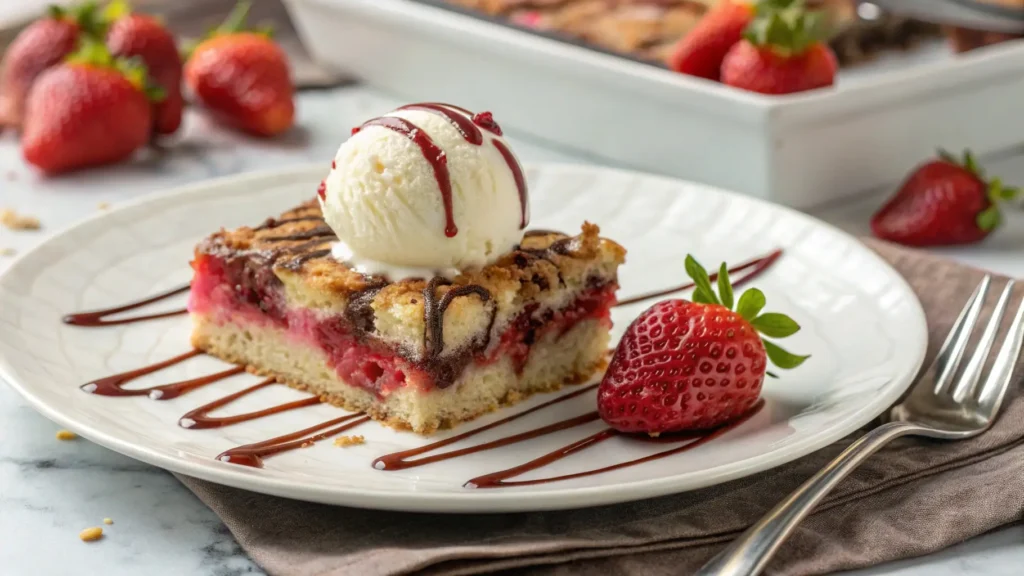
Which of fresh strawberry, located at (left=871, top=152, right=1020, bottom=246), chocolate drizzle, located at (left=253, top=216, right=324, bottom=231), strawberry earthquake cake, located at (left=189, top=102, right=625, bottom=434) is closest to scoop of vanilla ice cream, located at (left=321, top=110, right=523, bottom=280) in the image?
strawberry earthquake cake, located at (left=189, top=102, right=625, bottom=434)

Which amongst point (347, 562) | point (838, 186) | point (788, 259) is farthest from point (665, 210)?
point (347, 562)

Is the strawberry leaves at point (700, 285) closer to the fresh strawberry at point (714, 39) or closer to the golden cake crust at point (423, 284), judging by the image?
the golden cake crust at point (423, 284)

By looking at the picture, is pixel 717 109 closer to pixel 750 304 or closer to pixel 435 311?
pixel 750 304

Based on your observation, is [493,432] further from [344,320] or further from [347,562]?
[347,562]

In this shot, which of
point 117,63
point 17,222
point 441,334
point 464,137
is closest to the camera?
point 441,334

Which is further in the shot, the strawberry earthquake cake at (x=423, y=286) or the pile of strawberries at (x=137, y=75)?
the pile of strawberries at (x=137, y=75)

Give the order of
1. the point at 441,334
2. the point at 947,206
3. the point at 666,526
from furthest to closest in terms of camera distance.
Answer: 1. the point at 947,206
2. the point at 441,334
3. the point at 666,526

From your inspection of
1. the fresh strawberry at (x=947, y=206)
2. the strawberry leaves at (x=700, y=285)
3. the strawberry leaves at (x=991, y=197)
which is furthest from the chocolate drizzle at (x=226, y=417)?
the strawberry leaves at (x=991, y=197)

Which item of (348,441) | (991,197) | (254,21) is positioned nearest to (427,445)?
(348,441)
